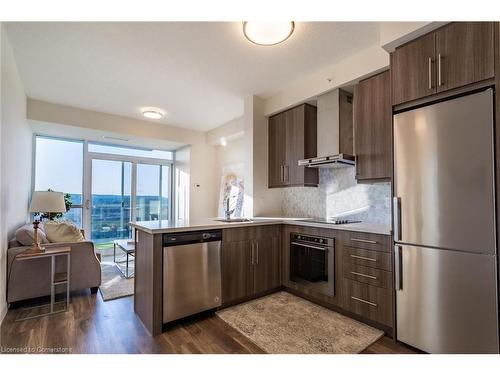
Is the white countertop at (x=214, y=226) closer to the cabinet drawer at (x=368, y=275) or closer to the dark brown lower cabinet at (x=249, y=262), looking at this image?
the dark brown lower cabinet at (x=249, y=262)

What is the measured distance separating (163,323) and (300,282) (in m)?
1.53

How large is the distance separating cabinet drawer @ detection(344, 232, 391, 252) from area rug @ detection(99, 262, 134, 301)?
8.63 feet

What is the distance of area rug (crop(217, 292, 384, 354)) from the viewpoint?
189 cm

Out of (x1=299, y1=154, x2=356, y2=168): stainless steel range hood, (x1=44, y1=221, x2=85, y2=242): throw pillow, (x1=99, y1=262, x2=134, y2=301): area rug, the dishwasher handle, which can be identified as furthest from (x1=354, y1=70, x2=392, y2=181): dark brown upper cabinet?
(x1=44, y1=221, x2=85, y2=242): throw pillow

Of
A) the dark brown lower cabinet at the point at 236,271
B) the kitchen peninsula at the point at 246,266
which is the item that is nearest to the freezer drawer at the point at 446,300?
the kitchen peninsula at the point at 246,266

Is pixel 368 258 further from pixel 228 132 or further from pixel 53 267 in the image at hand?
pixel 228 132

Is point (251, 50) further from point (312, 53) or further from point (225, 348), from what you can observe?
point (225, 348)

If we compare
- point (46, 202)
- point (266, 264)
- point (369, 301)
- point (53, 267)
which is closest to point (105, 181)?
point (46, 202)

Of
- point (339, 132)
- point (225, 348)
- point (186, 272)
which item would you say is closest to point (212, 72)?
point (339, 132)

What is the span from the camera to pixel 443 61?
1.72m

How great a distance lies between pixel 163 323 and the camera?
2.13 meters

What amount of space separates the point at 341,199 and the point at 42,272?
359cm

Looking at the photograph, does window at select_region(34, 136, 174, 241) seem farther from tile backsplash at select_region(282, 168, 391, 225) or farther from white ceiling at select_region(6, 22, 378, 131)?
tile backsplash at select_region(282, 168, 391, 225)

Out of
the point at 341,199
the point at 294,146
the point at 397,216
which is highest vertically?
the point at 294,146
